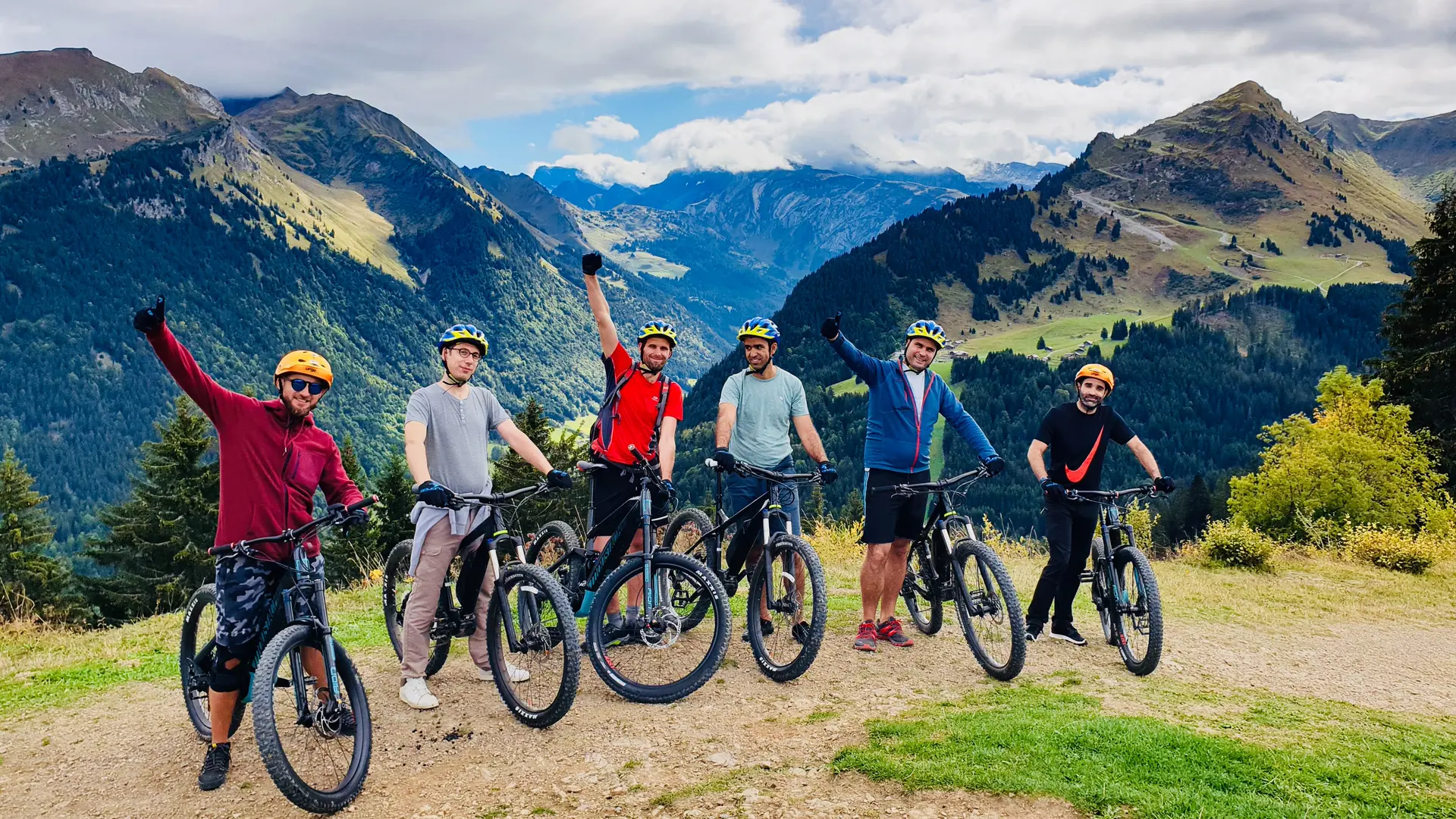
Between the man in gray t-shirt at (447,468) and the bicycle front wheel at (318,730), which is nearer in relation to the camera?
the bicycle front wheel at (318,730)

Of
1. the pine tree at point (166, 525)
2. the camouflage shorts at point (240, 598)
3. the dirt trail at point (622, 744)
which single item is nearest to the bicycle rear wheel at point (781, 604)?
the dirt trail at point (622, 744)

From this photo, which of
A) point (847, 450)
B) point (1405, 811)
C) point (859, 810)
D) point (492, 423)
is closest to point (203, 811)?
point (492, 423)

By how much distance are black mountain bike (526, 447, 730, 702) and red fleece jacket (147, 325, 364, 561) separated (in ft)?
6.91

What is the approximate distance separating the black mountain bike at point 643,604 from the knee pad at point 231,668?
238 cm

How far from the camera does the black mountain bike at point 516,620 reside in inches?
233

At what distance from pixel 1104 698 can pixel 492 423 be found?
571cm

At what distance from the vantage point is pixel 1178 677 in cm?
765

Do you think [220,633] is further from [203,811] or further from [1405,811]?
[1405,811]

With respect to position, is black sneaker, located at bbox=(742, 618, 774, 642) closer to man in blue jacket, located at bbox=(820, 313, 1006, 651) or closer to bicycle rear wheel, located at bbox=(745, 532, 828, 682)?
bicycle rear wheel, located at bbox=(745, 532, 828, 682)

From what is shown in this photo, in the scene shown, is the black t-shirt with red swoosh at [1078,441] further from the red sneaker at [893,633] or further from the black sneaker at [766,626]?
the black sneaker at [766,626]

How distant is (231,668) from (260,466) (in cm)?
138

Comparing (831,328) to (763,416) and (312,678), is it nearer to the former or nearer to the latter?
(763,416)

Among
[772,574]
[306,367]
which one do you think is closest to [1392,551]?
[772,574]

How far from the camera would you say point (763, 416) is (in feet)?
25.6
